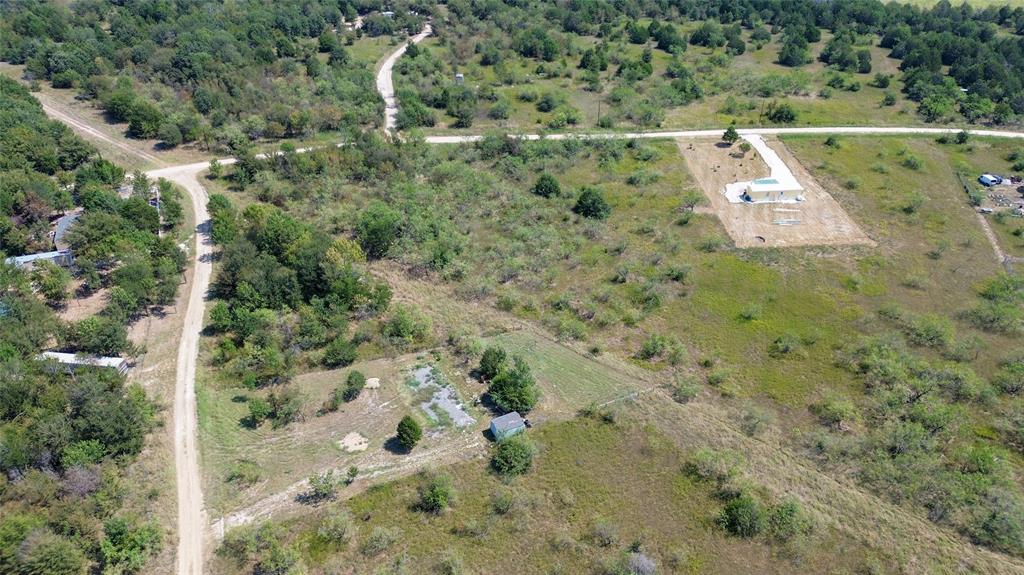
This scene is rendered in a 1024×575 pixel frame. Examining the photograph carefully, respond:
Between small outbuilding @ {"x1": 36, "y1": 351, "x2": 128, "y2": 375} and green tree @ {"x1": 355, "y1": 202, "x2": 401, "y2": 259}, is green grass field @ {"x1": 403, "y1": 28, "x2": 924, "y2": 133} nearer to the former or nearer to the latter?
green tree @ {"x1": 355, "y1": 202, "x2": 401, "y2": 259}

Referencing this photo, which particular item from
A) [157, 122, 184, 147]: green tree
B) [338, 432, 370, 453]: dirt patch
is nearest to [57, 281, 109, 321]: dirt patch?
[338, 432, 370, 453]: dirt patch

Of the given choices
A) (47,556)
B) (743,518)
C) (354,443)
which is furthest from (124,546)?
(743,518)

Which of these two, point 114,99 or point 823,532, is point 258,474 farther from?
point 114,99

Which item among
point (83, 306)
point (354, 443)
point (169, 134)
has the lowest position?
point (354, 443)

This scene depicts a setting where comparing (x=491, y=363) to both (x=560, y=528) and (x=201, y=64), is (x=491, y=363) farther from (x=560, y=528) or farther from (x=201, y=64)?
(x=201, y=64)

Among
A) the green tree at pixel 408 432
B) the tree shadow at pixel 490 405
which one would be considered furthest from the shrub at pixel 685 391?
the green tree at pixel 408 432
